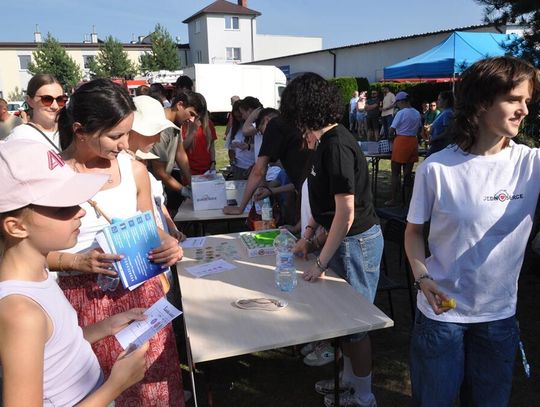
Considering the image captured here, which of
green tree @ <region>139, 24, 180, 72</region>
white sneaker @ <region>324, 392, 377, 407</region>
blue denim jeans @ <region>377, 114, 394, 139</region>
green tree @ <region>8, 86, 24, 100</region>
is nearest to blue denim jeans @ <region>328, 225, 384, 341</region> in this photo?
white sneaker @ <region>324, 392, 377, 407</region>

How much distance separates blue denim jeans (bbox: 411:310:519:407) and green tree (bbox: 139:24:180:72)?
127 ft

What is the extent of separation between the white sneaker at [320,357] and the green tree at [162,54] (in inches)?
1480

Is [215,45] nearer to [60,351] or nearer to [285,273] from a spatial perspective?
[285,273]

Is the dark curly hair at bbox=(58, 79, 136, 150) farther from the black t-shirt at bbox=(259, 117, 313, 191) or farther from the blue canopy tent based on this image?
the blue canopy tent

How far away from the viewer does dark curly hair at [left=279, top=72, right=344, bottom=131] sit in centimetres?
215

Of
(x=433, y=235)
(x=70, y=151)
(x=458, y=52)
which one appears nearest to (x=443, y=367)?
(x=433, y=235)

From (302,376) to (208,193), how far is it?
187cm

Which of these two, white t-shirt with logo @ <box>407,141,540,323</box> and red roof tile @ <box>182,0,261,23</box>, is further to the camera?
red roof tile @ <box>182,0,261,23</box>

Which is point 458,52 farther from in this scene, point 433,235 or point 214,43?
point 214,43

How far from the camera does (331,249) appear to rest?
207 centimetres

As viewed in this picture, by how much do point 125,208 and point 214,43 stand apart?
4030 centimetres

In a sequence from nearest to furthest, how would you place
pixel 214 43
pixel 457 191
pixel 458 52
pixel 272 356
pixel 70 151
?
pixel 457 191
pixel 70 151
pixel 272 356
pixel 458 52
pixel 214 43

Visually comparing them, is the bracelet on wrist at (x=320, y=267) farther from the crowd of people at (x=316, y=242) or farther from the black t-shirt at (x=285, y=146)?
the black t-shirt at (x=285, y=146)

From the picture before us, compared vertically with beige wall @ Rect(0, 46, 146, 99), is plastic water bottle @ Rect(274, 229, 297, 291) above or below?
below
